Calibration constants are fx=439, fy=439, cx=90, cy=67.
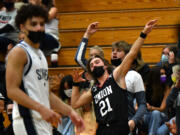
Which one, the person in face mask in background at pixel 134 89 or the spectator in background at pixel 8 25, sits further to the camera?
the spectator in background at pixel 8 25

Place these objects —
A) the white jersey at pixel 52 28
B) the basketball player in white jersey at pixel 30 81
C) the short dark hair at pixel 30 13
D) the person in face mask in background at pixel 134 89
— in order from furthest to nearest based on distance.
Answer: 1. the white jersey at pixel 52 28
2. the person in face mask in background at pixel 134 89
3. the short dark hair at pixel 30 13
4. the basketball player in white jersey at pixel 30 81

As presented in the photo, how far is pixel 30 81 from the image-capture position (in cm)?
301

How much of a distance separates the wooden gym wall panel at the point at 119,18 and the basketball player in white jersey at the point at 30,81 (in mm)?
4490

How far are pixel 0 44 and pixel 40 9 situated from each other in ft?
6.83

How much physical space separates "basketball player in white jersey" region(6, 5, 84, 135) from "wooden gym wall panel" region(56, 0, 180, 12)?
479cm

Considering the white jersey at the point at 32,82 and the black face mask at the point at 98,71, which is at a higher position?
the white jersey at the point at 32,82

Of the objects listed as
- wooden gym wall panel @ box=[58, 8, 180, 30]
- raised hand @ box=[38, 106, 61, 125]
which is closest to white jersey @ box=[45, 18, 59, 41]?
wooden gym wall panel @ box=[58, 8, 180, 30]

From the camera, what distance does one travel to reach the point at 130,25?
24.7ft

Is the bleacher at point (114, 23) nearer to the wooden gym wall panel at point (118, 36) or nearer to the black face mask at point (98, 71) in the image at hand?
the wooden gym wall panel at point (118, 36)

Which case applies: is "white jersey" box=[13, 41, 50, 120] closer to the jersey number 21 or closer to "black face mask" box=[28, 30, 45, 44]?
"black face mask" box=[28, 30, 45, 44]

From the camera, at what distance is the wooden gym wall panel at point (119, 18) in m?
7.48

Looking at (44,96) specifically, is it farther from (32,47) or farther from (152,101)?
(152,101)

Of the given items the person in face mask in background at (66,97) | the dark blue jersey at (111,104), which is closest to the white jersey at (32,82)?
the dark blue jersey at (111,104)

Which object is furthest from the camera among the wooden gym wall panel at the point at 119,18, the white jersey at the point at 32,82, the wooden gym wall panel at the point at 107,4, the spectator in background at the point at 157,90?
the wooden gym wall panel at the point at 107,4
